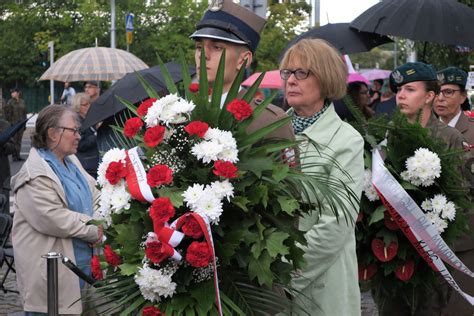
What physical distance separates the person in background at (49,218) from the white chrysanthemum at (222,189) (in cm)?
235

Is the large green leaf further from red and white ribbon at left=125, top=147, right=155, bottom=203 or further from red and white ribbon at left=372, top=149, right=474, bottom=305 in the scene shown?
red and white ribbon at left=372, top=149, right=474, bottom=305

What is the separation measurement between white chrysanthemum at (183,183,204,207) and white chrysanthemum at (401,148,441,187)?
246 cm

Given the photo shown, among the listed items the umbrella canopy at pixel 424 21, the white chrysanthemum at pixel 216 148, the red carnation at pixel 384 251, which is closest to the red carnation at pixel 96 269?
the white chrysanthemum at pixel 216 148

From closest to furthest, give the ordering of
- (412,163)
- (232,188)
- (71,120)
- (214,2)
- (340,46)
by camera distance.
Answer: (232,188) < (214,2) < (412,163) < (71,120) < (340,46)

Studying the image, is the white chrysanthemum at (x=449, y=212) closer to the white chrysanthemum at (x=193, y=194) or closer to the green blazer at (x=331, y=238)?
the green blazer at (x=331, y=238)

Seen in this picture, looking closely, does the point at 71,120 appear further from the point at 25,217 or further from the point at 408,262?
the point at 408,262

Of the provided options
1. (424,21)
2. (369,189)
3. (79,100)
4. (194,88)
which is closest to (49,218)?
(369,189)

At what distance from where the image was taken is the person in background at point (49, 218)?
18.3ft

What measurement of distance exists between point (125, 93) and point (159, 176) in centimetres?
563

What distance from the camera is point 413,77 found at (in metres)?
6.02

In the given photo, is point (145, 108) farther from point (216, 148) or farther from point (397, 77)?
point (397, 77)

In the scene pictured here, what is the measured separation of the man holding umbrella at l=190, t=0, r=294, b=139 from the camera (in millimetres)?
3857

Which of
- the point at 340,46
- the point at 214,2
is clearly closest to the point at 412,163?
the point at 214,2

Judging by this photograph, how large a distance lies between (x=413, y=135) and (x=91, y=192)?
2.09 meters
